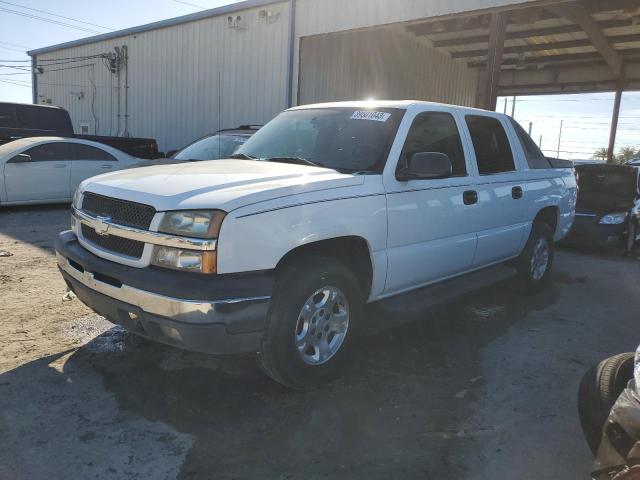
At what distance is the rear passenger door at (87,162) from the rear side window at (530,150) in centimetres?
788

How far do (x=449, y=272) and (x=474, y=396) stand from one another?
1254 millimetres

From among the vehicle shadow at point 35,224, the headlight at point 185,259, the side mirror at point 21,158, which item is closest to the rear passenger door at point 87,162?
the vehicle shadow at point 35,224

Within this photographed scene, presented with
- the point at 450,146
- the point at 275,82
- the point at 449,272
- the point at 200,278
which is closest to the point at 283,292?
the point at 200,278

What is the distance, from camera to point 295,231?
304 cm

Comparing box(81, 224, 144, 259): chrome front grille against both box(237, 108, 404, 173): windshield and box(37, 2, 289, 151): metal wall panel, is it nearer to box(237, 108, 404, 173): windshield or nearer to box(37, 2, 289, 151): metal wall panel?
box(237, 108, 404, 173): windshield

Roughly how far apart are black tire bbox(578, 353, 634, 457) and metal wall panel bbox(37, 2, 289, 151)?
32.5 feet

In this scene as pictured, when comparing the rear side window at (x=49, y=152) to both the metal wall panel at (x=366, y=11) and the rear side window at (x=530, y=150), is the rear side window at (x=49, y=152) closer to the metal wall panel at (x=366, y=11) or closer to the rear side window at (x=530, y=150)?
the metal wall panel at (x=366, y=11)

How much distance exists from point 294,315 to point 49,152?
8520 mm

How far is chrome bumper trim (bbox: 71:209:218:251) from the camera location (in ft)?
9.16

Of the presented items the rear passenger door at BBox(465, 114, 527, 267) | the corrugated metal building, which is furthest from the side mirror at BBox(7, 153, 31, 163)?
the rear passenger door at BBox(465, 114, 527, 267)

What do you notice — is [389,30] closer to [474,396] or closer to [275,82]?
[275,82]

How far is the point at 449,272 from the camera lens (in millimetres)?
4469

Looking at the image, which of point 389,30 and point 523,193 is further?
point 389,30

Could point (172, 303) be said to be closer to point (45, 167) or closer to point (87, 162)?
point (45, 167)
